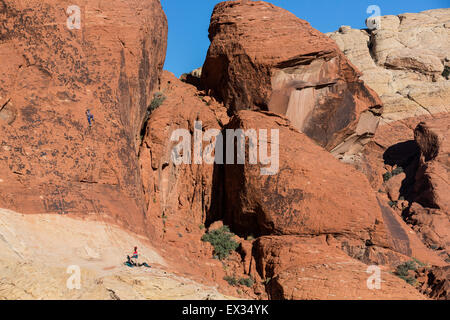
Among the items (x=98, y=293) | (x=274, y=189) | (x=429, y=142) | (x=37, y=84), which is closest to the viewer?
(x=98, y=293)

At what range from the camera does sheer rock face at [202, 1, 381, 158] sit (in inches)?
914

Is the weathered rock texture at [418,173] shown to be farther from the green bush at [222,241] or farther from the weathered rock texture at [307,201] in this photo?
the green bush at [222,241]

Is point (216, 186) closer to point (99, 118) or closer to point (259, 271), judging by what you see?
point (259, 271)

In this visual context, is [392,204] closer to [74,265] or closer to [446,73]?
Answer: [446,73]

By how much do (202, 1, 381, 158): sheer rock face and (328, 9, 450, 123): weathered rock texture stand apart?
18.2 m

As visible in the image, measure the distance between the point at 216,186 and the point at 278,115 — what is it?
437 centimetres

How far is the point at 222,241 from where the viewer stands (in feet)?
65.6

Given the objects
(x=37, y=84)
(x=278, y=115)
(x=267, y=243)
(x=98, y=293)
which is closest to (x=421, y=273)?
(x=267, y=243)

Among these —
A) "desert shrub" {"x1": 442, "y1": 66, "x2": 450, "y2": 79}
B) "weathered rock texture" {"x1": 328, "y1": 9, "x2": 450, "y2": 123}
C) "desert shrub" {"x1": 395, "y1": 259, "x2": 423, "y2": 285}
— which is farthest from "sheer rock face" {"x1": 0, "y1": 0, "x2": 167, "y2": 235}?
"desert shrub" {"x1": 442, "y1": 66, "x2": 450, "y2": 79}

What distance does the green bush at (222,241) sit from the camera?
1947cm

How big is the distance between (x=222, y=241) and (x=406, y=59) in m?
37.3

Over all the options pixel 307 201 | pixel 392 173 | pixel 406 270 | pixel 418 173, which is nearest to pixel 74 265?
pixel 307 201

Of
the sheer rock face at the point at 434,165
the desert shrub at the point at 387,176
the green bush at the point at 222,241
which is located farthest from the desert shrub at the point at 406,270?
the desert shrub at the point at 387,176

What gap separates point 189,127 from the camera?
22.8 meters
